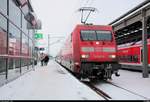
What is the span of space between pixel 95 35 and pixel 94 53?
117 cm

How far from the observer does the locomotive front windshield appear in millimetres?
15586

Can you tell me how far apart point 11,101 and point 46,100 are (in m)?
0.94

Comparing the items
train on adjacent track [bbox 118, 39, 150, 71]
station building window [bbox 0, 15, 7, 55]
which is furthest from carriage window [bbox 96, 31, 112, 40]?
train on adjacent track [bbox 118, 39, 150, 71]

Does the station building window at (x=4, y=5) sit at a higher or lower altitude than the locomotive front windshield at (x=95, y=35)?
higher

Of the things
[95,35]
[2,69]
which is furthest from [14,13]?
[95,35]

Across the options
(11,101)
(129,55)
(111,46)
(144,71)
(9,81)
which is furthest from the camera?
(129,55)

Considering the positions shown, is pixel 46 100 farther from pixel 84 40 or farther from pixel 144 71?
pixel 144 71

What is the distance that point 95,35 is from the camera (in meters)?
15.7

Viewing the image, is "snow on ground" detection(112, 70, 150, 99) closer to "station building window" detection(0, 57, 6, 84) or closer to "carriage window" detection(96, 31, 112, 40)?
"carriage window" detection(96, 31, 112, 40)

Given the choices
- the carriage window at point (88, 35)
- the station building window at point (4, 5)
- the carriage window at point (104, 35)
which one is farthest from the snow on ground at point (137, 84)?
the station building window at point (4, 5)

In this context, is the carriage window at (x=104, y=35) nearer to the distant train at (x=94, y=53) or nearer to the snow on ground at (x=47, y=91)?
the distant train at (x=94, y=53)

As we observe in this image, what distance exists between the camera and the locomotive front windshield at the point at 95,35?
614 inches

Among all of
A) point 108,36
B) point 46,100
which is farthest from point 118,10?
point 46,100

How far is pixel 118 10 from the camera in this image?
29.8 meters
